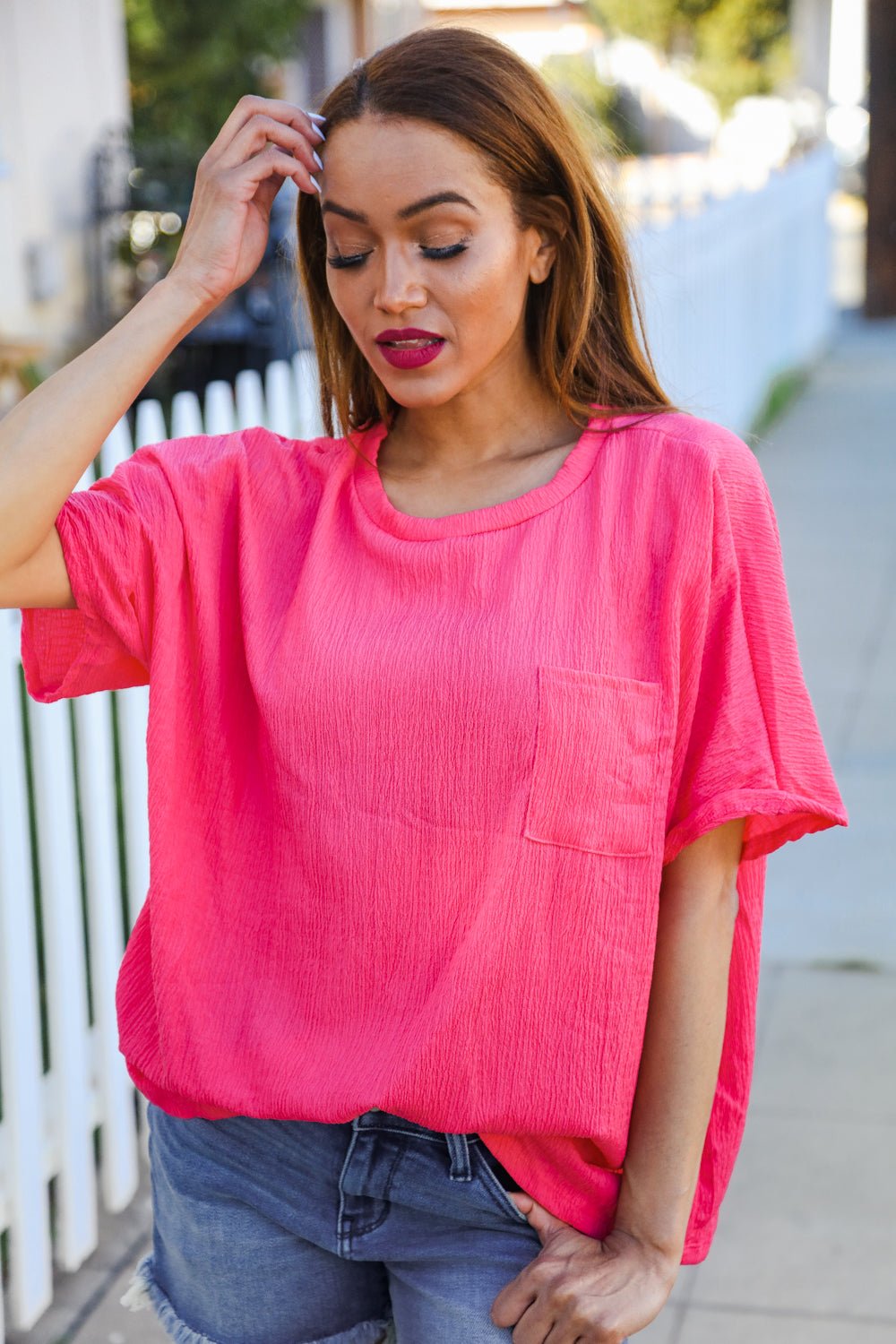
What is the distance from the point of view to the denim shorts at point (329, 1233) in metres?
1.67

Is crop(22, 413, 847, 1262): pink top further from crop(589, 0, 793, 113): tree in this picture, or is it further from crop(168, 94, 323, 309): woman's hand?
crop(589, 0, 793, 113): tree

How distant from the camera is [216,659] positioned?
177cm

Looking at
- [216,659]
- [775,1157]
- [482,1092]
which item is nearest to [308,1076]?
[482,1092]

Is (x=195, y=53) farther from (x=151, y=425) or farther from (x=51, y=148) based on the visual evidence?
(x=151, y=425)

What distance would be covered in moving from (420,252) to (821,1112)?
241cm

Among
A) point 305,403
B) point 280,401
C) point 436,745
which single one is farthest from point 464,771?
point 305,403

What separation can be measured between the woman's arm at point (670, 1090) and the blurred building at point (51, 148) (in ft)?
23.8

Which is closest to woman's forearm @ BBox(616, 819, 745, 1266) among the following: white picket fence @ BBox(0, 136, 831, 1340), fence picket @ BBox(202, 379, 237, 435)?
white picket fence @ BBox(0, 136, 831, 1340)

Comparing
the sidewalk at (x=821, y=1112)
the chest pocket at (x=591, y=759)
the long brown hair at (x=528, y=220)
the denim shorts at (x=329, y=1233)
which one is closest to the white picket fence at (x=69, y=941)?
the sidewalk at (x=821, y=1112)

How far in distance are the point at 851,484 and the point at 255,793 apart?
764cm

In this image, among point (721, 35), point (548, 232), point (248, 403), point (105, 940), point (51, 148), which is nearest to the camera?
point (548, 232)

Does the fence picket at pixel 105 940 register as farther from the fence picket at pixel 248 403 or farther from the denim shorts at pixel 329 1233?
the denim shorts at pixel 329 1233

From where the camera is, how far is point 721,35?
35.3m

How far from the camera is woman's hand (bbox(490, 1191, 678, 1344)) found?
5.35 ft
